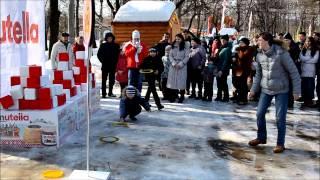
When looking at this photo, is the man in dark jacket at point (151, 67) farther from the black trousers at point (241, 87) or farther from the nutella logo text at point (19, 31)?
the nutella logo text at point (19, 31)

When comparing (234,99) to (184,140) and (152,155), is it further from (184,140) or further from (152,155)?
(152,155)

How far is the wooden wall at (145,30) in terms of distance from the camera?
15.5m

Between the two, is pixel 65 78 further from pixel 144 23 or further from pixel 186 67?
pixel 144 23

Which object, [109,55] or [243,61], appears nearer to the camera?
[243,61]

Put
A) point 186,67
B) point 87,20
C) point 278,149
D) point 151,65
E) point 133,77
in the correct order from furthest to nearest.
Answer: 1. point 186,67
2. point 133,77
3. point 151,65
4. point 278,149
5. point 87,20

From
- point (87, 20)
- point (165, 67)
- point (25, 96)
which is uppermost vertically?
point (87, 20)

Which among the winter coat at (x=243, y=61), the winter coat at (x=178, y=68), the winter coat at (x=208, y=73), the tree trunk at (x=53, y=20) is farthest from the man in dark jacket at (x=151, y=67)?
the tree trunk at (x=53, y=20)


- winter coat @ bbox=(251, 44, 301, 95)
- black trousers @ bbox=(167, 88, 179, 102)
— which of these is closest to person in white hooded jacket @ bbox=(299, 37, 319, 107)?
black trousers @ bbox=(167, 88, 179, 102)

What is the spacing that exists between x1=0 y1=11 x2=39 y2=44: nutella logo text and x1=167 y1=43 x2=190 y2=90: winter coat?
368cm

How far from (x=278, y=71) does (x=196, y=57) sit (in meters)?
4.58

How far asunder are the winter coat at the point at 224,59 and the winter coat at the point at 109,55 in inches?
104

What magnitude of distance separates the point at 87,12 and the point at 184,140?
316 cm

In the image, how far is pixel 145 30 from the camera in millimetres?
15555

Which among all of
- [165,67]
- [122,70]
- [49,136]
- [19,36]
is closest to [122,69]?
[122,70]
